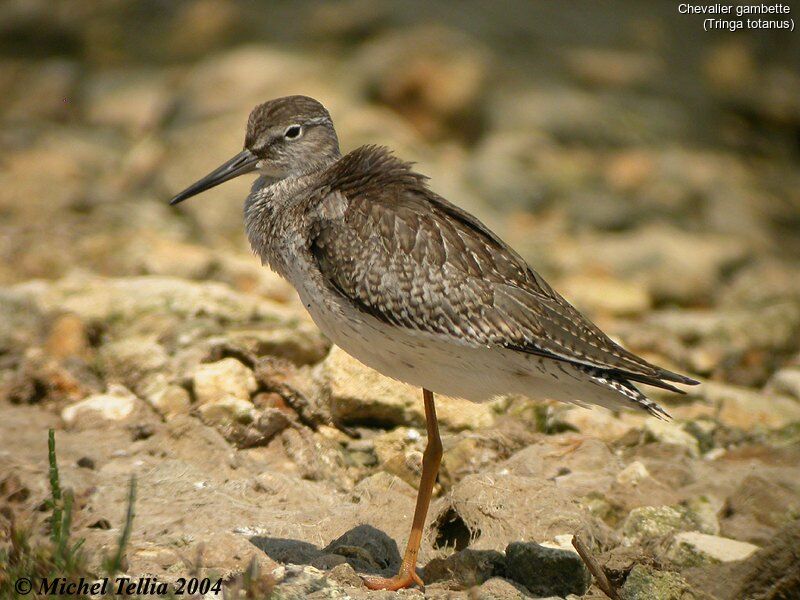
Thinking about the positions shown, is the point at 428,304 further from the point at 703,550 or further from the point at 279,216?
the point at 703,550

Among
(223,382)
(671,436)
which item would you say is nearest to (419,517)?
(223,382)

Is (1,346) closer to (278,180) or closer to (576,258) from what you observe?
(278,180)

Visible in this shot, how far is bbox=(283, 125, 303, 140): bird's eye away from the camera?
6.84 metres

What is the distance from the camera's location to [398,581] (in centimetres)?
560

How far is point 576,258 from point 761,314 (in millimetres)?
2312

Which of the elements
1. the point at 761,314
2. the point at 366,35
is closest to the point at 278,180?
the point at 761,314

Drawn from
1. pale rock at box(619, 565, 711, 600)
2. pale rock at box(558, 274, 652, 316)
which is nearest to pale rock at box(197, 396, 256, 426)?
pale rock at box(619, 565, 711, 600)

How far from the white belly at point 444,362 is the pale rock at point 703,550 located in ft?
3.01

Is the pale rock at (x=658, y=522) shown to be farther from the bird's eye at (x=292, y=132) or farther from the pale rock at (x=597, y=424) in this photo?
the bird's eye at (x=292, y=132)

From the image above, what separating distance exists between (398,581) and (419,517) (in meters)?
0.40

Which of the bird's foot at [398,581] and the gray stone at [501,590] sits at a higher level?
the gray stone at [501,590]

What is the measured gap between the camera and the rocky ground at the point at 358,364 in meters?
6.10

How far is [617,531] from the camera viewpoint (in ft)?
21.0

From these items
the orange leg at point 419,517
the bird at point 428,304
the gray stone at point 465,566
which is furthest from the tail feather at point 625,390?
the gray stone at point 465,566
